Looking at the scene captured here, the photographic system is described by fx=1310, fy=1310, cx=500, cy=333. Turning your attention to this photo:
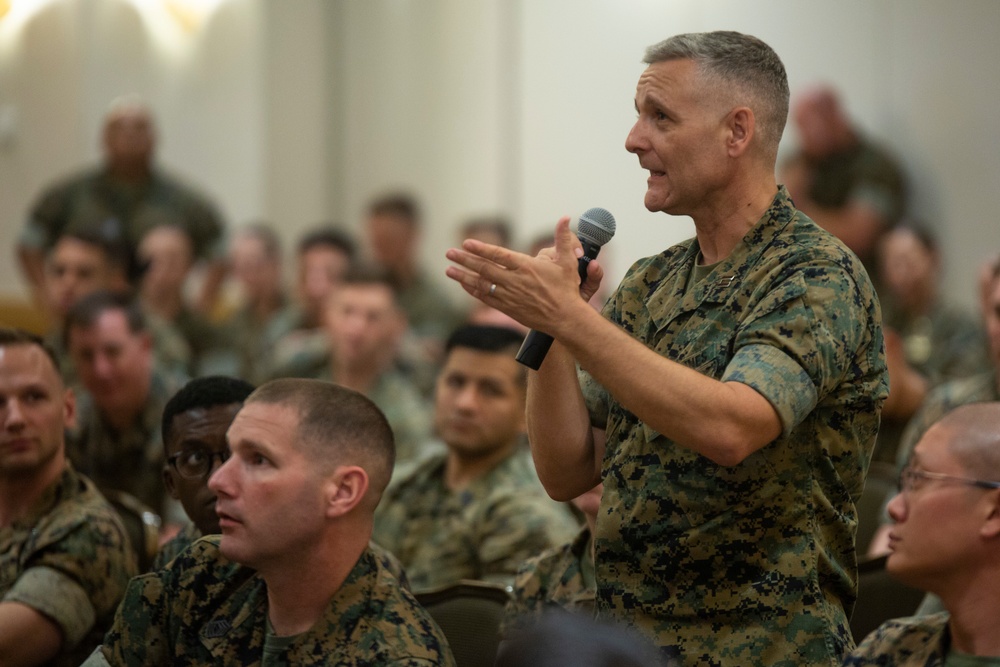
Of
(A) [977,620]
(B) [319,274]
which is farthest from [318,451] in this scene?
(B) [319,274]

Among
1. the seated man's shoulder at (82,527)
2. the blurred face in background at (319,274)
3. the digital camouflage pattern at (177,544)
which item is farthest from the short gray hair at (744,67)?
the blurred face in background at (319,274)

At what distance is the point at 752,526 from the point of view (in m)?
1.77

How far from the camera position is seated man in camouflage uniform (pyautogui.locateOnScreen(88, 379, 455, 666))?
6.58 ft

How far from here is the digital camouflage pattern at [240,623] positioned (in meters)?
1.97

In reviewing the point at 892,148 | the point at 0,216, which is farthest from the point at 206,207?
the point at 892,148

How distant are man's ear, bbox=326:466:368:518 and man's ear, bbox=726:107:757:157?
78 centimetres

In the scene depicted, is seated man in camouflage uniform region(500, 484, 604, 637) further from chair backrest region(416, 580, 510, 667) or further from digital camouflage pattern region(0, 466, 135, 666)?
digital camouflage pattern region(0, 466, 135, 666)

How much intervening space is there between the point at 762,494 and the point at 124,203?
554 cm

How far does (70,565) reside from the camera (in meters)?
2.40

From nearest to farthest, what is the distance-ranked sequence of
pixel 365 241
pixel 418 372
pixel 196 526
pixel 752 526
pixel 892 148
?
1. pixel 752 526
2. pixel 196 526
3. pixel 418 372
4. pixel 892 148
5. pixel 365 241

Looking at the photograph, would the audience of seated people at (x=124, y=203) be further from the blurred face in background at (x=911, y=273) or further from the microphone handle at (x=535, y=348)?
the microphone handle at (x=535, y=348)

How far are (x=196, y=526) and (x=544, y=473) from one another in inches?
32.0

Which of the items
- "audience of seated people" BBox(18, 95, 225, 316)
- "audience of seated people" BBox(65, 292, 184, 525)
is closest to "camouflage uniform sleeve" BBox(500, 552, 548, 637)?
"audience of seated people" BBox(65, 292, 184, 525)

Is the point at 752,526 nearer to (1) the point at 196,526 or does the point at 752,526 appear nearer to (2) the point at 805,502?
(2) the point at 805,502
